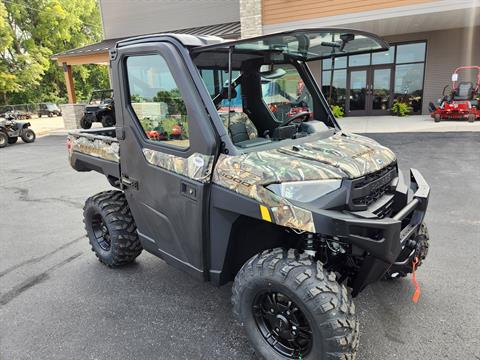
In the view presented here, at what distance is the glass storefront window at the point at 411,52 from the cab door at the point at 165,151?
55.5 feet

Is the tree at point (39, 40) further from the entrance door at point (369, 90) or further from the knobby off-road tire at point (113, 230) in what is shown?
the knobby off-road tire at point (113, 230)

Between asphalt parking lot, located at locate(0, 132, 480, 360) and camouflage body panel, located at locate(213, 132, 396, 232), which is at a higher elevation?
camouflage body panel, located at locate(213, 132, 396, 232)

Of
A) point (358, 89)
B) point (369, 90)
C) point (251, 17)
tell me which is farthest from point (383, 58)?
point (251, 17)

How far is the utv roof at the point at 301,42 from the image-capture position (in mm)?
2141

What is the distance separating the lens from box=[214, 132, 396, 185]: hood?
7.08ft

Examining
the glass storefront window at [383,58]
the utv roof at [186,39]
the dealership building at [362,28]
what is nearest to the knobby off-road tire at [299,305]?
the utv roof at [186,39]

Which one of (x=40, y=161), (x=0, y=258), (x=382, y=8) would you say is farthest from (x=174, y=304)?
(x=382, y=8)

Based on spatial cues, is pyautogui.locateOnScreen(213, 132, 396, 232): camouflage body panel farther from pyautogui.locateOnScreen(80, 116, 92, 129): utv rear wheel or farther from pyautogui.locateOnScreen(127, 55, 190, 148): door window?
pyautogui.locateOnScreen(80, 116, 92, 129): utv rear wheel

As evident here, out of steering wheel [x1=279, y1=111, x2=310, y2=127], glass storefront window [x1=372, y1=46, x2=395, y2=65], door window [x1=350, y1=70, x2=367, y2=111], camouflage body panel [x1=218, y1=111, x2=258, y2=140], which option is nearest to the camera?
camouflage body panel [x1=218, y1=111, x2=258, y2=140]

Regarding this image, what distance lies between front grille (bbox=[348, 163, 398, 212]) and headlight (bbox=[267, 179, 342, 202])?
13 centimetres

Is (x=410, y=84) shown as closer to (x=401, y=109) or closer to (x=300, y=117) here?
(x=401, y=109)

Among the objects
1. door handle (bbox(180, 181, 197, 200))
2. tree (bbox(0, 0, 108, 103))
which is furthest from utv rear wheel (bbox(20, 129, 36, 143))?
tree (bbox(0, 0, 108, 103))

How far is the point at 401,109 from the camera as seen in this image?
16688 millimetres

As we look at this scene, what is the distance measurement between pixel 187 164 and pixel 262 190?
634 mm
